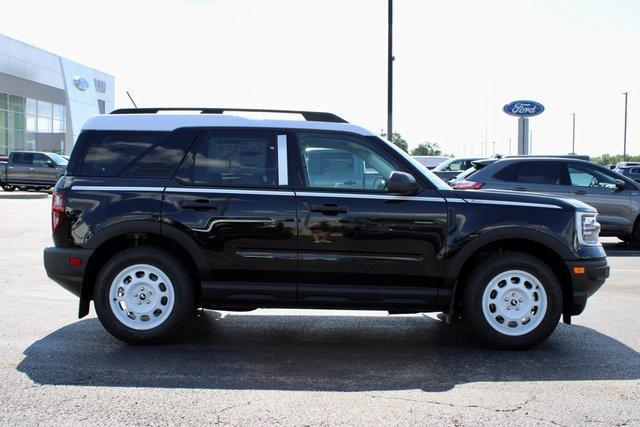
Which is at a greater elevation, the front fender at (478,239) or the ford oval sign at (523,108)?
the ford oval sign at (523,108)

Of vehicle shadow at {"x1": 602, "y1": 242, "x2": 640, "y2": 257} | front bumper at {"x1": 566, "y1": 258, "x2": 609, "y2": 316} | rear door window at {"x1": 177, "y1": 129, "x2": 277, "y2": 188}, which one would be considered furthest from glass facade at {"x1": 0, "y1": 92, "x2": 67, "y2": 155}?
front bumper at {"x1": 566, "y1": 258, "x2": 609, "y2": 316}

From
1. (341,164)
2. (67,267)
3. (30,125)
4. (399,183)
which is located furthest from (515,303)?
(30,125)

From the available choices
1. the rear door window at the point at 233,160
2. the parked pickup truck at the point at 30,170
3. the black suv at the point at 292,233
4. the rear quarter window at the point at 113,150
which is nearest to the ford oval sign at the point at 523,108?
the parked pickup truck at the point at 30,170

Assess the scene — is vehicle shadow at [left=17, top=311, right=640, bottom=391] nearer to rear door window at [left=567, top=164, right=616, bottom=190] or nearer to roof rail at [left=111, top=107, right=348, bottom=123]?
roof rail at [left=111, top=107, right=348, bottom=123]

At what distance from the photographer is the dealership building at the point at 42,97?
5222 cm

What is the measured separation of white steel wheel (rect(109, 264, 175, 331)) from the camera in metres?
5.95

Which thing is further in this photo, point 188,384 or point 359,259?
point 359,259

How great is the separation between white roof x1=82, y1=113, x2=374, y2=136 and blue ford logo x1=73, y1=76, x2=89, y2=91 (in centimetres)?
6187

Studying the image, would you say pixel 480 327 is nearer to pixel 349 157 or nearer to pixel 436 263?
pixel 436 263

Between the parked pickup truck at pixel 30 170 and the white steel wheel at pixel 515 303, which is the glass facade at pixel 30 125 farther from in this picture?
the white steel wheel at pixel 515 303

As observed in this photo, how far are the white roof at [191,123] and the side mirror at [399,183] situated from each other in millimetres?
520

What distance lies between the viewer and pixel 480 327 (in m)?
5.92

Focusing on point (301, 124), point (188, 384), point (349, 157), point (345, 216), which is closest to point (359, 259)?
point (345, 216)

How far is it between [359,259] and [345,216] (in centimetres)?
36
